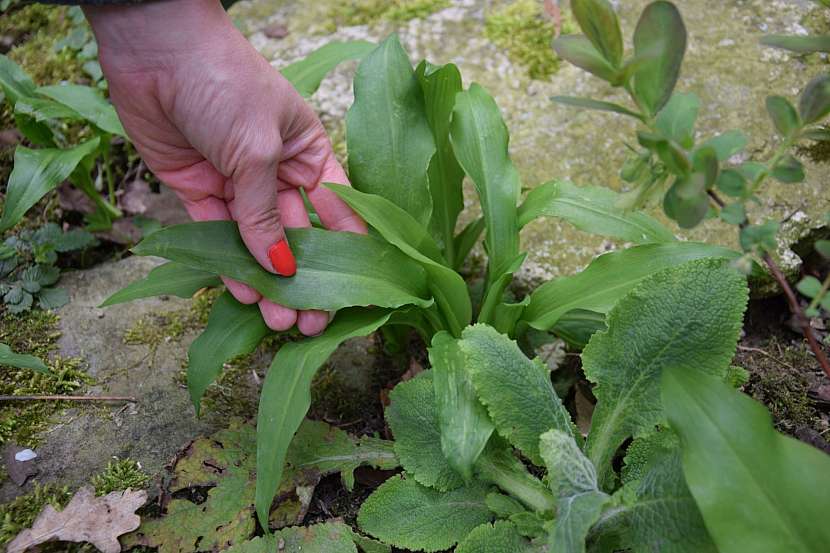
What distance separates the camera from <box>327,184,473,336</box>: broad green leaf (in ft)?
5.73

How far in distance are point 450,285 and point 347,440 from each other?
0.51 m

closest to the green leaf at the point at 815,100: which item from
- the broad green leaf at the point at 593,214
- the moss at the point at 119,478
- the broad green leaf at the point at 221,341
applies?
the broad green leaf at the point at 593,214

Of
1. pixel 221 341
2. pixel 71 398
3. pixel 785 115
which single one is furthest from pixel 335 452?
pixel 785 115

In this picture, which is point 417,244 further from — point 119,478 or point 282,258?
point 119,478

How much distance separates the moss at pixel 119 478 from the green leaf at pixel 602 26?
1551mm

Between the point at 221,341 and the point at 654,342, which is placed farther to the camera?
the point at 221,341

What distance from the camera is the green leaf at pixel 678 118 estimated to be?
3.55 ft

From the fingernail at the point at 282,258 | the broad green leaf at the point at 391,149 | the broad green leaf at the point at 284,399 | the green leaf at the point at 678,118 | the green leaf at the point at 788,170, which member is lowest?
the broad green leaf at the point at 284,399

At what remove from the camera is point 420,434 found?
1676mm

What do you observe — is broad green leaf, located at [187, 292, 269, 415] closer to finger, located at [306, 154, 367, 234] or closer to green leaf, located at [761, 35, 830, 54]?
finger, located at [306, 154, 367, 234]

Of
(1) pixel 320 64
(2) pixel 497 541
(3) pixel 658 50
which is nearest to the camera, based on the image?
(3) pixel 658 50

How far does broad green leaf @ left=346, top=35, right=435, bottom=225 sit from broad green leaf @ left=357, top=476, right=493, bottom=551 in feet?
2.44

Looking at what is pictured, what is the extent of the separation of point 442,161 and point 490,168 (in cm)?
17

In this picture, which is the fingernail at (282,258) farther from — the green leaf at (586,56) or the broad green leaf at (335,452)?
the green leaf at (586,56)
